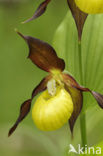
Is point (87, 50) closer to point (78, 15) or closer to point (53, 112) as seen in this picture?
point (78, 15)

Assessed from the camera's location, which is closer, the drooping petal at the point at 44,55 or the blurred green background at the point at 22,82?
the drooping petal at the point at 44,55

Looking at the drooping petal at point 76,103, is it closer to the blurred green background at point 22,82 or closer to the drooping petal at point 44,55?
the drooping petal at point 44,55

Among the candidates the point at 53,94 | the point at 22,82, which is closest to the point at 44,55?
the point at 53,94

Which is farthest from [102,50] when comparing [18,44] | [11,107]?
[18,44]

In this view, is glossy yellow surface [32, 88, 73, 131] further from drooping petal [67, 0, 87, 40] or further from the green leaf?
drooping petal [67, 0, 87, 40]

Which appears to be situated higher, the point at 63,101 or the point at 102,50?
the point at 102,50

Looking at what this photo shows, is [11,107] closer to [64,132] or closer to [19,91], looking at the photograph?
[19,91]

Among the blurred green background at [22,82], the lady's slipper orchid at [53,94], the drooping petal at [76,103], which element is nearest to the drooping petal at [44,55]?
the lady's slipper orchid at [53,94]
